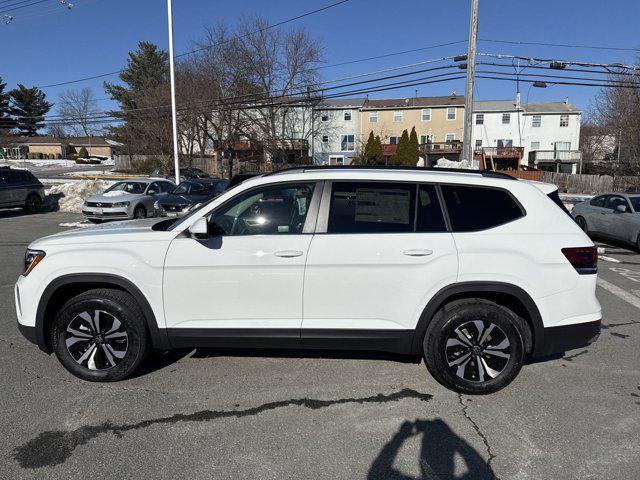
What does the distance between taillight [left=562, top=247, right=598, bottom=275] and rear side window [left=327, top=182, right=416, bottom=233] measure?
4.18 ft

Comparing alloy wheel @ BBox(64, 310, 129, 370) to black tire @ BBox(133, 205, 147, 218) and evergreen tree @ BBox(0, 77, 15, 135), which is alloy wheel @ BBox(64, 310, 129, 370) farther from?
evergreen tree @ BBox(0, 77, 15, 135)

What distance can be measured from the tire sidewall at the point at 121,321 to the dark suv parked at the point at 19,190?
1578 cm

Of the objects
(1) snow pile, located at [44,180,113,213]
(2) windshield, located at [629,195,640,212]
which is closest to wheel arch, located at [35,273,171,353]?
(2) windshield, located at [629,195,640,212]

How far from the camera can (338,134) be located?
51.2m

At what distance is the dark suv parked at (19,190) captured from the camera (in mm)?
16094

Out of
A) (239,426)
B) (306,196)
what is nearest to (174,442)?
(239,426)

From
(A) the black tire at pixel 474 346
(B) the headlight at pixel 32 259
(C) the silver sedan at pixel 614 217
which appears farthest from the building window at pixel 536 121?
(B) the headlight at pixel 32 259

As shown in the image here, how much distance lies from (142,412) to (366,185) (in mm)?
2488

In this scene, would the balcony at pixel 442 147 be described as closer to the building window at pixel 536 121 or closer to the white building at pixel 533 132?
the white building at pixel 533 132

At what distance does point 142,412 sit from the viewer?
3.23 meters

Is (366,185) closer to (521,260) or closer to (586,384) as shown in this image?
(521,260)

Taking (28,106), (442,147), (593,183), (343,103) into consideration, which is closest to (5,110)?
(28,106)

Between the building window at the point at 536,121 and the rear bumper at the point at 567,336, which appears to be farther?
the building window at the point at 536,121

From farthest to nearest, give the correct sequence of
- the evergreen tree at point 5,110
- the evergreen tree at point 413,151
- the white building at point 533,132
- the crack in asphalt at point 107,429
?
the evergreen tree at point 5,110, the white building at point 533,132, the evergreen tree at point 413,151, the crack in asphalt at point 107,429
